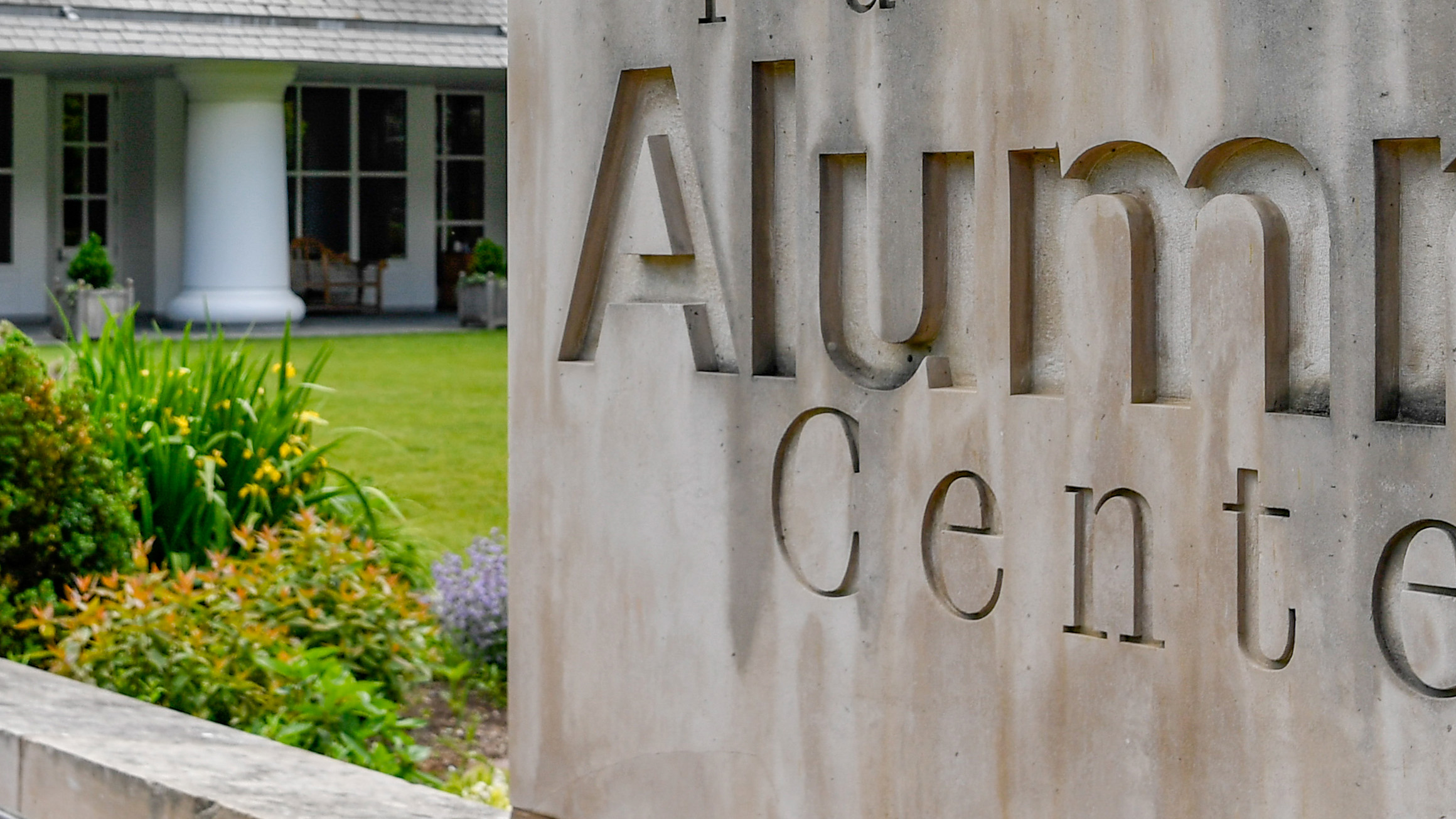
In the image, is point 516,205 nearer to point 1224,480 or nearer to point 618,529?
point 618,529

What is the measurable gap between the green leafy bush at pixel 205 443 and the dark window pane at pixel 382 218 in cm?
1491

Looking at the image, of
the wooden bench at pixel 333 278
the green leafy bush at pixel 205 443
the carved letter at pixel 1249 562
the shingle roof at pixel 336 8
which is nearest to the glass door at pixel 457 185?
the wooden bench at pixel 333 278

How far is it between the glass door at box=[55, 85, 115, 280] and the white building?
0.02 m

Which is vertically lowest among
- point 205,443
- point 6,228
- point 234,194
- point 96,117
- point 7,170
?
point 205,443

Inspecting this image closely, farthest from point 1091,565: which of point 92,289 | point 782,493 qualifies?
point 92,289

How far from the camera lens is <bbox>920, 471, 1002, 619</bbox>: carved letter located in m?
2.02

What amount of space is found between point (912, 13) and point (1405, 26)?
1.95 ft

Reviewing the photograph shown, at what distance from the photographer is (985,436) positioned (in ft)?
6.59

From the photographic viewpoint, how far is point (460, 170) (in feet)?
72.8

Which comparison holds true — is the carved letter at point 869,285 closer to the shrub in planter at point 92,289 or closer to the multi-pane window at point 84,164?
the shrub in planter at point 92,289

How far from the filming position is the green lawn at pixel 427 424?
795 centimetres

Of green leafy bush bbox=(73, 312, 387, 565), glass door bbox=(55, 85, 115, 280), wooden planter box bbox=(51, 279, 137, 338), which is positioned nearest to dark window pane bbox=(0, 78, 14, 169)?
glass door bbox=(55, 85, 115, 280)

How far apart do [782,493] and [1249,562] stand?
635 mm

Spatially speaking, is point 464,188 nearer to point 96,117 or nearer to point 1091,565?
point 96,117
